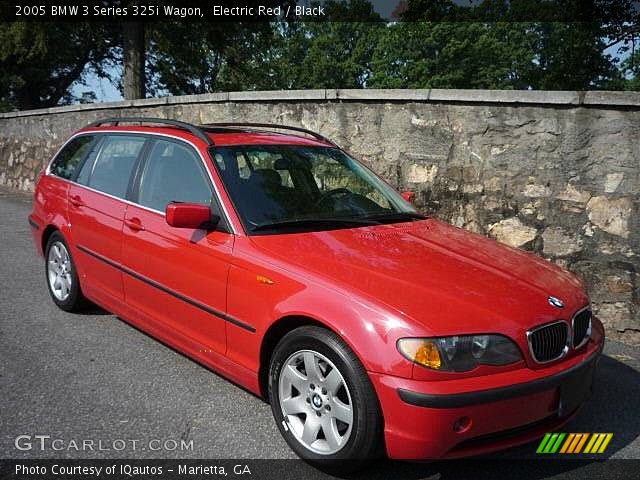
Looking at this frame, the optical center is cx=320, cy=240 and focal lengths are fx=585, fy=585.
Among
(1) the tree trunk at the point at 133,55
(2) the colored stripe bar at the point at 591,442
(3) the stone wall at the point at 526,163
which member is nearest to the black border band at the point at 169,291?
(2) the colored stripe bar at the point at 591,442

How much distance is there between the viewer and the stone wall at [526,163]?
16.8 feet

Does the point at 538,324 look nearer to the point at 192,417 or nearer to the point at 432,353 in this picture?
the point at 432,353

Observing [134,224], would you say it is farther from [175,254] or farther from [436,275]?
[436,275]

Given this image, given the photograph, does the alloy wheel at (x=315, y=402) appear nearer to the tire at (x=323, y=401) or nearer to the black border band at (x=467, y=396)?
the tire at (x=323, y=401)

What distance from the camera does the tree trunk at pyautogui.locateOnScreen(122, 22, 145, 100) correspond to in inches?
566

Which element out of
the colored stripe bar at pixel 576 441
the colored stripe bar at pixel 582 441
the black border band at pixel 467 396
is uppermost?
the black border band at pixel 467 396

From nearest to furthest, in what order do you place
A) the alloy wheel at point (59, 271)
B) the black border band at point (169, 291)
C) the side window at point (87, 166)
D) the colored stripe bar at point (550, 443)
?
the colored stripe bar at point (550, 443) < the black border band at point (169, 291) < the side window at point (87, 166) < the alloy wheel at point (59, 271)

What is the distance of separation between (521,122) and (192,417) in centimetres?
413

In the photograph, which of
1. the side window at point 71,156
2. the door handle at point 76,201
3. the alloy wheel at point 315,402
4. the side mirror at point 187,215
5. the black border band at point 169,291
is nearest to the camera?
the alloy wheel at point 315,402

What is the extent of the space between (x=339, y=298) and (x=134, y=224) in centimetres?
195

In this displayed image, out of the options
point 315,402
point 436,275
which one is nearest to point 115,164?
point 315,402

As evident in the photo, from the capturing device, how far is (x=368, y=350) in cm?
256

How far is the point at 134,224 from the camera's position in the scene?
4.04 meters

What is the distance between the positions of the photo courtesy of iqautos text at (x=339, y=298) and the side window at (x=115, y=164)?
0.10 ft
